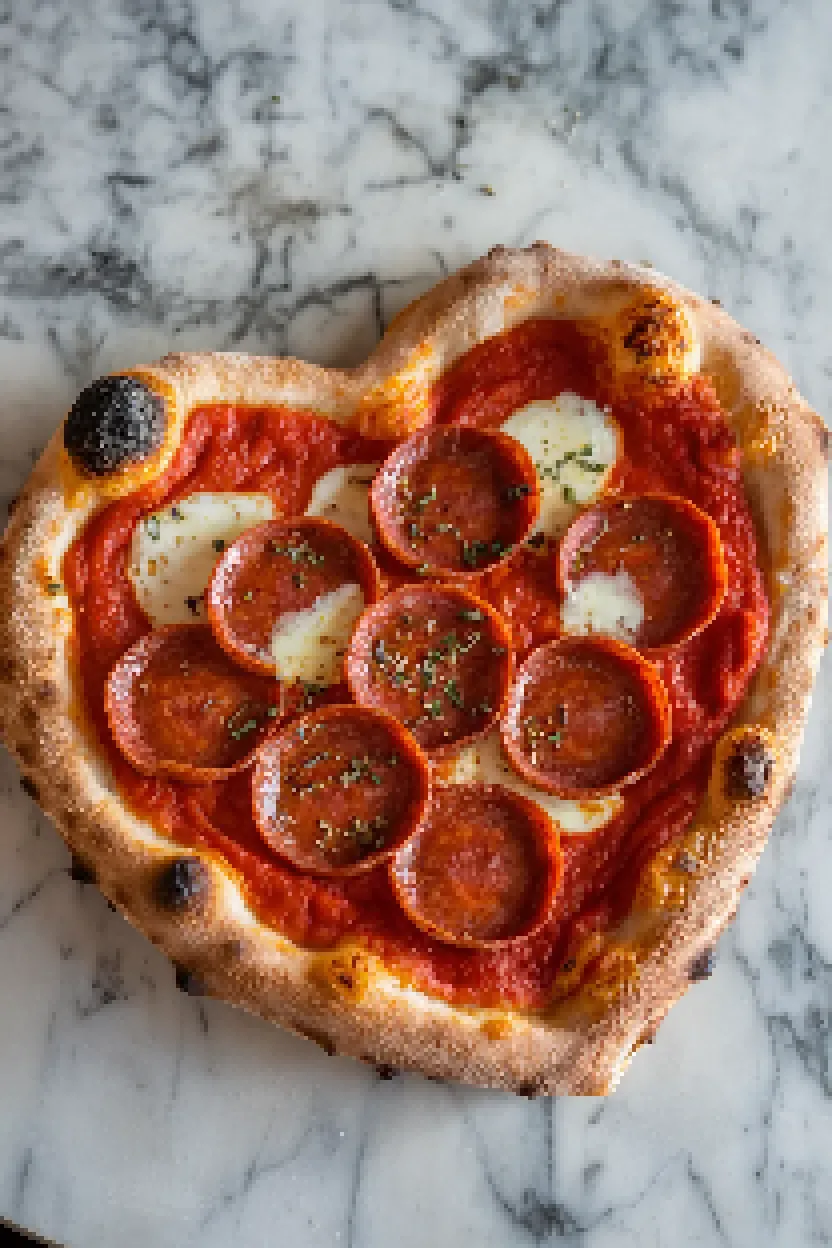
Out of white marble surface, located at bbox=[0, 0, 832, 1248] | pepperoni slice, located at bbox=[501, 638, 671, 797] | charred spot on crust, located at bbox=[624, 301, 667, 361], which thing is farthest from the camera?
white marble surface, located at bbox=[0, 0, 832, 1248]

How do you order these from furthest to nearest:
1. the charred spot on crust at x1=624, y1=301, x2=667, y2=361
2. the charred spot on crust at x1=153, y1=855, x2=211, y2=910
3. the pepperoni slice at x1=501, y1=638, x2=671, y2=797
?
the charred spot on crust at x1=624, y1=301, x2=667, y2=361 < the pepperoni slice at x1=501, y1=638, x2=671, y2=797 < the charred spot on crust at x1=153, y1=855, x2=211, y2=910

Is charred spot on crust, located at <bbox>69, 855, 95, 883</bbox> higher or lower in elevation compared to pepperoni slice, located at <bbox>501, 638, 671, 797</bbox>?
lower

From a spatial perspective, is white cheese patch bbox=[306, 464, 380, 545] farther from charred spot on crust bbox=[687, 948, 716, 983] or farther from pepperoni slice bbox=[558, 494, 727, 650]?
charred spot on crust bbox=[687, 948, 716, 983]

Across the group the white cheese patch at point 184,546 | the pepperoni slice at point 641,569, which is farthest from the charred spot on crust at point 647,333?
the white cheese patch at point 184,546

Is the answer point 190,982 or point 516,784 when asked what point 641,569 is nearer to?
point 516,784

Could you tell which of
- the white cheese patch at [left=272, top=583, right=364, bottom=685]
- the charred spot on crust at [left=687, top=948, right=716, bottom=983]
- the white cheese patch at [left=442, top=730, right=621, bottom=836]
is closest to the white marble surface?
the charred spot on crust at [left=687, top=948, right=716, bottom=983]

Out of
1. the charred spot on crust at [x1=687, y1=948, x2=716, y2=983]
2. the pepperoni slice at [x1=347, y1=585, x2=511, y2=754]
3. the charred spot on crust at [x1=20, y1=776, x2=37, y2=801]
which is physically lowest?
the charred spot on crust at [x1=687, y1=948, x2=716, y2=983]

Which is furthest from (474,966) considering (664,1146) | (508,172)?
(508,172)

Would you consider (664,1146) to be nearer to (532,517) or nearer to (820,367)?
(532,517)

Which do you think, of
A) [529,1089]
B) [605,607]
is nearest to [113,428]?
[605,607]

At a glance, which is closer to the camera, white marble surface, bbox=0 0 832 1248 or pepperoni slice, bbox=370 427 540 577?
pepperoni slice, bbox=370 427 540 577
